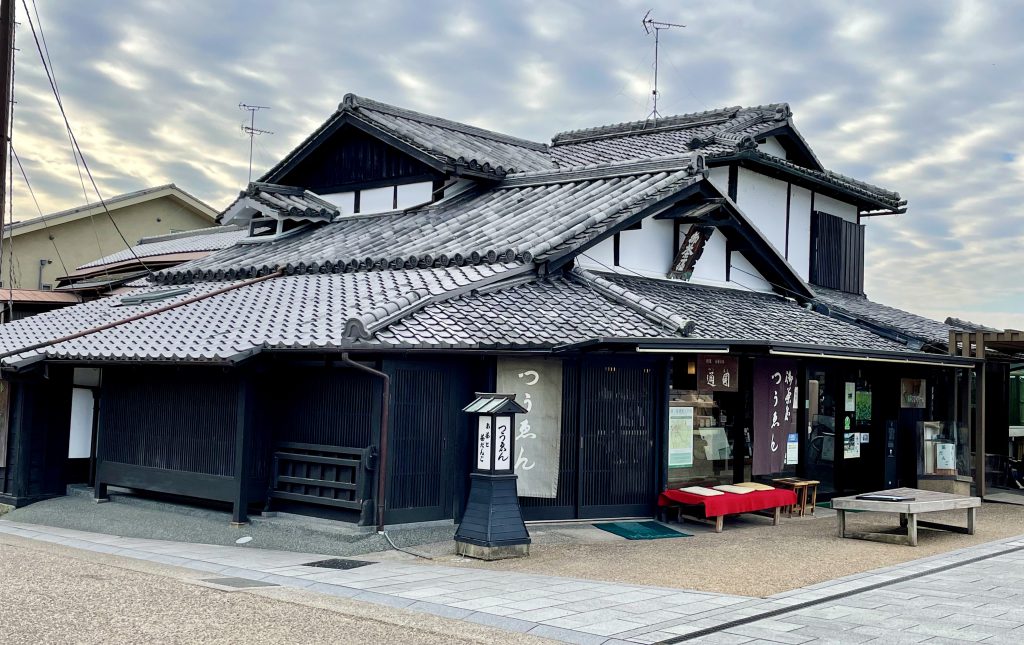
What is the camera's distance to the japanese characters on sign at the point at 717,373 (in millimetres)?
14719

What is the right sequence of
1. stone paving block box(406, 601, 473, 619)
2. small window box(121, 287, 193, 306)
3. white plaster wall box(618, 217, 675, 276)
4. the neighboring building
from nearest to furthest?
stone paving block box(406, 601, 473, 619)
the neighboring building
white plaster wall box(618, 217, 675, 276)
small window box(121, 287, 193, 306)

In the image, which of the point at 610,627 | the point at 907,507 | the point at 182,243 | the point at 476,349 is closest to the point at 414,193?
the point at 476,349

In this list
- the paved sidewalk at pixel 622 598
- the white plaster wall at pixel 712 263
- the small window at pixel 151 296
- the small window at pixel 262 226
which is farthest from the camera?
the small window at pixel 262 226

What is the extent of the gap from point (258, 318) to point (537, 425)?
14.6 ft

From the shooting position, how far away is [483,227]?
53.4 feet

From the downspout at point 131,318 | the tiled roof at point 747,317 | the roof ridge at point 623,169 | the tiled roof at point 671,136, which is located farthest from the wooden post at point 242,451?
the tiled roof at point 671,136

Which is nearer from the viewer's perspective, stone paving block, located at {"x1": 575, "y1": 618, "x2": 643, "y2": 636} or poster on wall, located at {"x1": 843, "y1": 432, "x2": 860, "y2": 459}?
stone paving block, located at {"x1": 575, "y1": 618, "x2": 643, "y2": 636}

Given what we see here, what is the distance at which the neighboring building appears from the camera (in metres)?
12.3

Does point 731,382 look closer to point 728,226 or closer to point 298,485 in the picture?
point 728,226

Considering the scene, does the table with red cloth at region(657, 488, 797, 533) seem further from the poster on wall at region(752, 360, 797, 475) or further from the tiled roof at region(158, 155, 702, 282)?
the tiled roof at region(158, 155, 702, 282)

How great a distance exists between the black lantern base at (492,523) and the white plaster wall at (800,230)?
13.1 metres

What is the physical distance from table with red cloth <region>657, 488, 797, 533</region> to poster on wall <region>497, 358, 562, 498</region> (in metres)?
1.94

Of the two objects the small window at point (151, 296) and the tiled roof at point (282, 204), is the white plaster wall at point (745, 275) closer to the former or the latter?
the tiled roof at point (282, 204)

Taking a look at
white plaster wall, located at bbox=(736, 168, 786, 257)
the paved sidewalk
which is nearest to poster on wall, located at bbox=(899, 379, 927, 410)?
white plaster wall, located at bbox=(736, 168, 786, 257)
